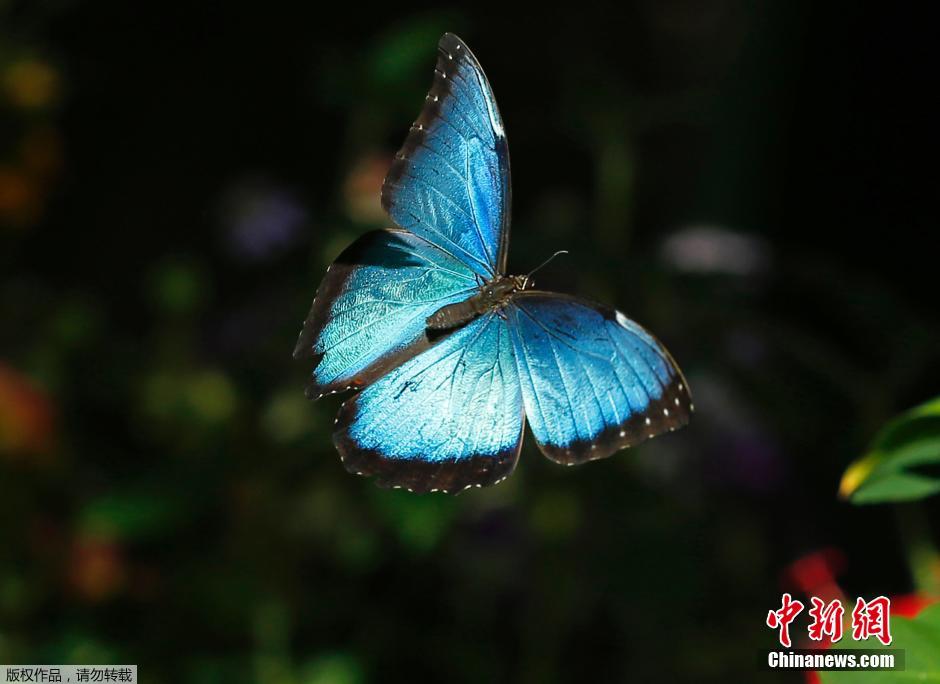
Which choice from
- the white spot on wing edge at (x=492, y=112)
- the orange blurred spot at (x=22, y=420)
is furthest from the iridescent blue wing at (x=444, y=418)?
the orange blurred spot at (x=22, y=420)

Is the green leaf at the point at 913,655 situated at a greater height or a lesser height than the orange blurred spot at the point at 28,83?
lesser

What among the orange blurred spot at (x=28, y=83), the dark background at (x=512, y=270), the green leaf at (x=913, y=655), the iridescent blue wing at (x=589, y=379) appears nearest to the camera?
the green leaf at (x=913, y=655)

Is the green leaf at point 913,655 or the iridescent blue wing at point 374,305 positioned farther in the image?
the iridescent blue wing at point 374,305

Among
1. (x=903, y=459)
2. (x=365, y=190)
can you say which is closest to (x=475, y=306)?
(x=903, y=459)

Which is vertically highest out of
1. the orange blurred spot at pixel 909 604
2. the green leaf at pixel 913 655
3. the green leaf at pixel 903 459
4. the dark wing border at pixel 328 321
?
the dark wing border at pixel 328 321

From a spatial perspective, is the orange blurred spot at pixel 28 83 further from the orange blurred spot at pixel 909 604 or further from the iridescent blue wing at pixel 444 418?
the orange blurred spot at pixel 909 604

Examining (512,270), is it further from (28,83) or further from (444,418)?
(28,83)
